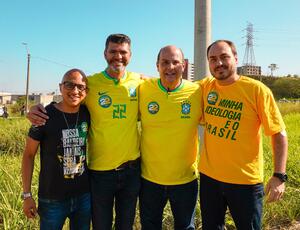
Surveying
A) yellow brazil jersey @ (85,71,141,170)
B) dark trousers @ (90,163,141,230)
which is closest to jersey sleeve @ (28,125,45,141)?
yellow brazil jersey @ (85,71,141,170)

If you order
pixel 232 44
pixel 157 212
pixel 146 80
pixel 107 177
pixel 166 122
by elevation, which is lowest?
pixel 157 212

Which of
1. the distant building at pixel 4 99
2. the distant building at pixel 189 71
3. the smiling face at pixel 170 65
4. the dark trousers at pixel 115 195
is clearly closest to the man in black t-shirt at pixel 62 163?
the dark trousers at pixel 115 195

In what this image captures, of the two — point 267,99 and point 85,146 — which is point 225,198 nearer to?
point 267,99

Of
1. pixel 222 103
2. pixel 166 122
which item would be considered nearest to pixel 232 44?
pixel 222 103

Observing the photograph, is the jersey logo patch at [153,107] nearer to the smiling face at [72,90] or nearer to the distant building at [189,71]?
the smiling face at [72,90]

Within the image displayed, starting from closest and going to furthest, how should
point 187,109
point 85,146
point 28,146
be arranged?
point 28,146
point 85,146
point 187,109

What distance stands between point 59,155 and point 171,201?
1.18 meters

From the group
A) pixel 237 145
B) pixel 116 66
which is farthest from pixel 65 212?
pixel 237 145

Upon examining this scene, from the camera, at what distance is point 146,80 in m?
3.57

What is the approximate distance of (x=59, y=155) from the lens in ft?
9.45

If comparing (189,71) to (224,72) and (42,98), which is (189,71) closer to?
(224,72)

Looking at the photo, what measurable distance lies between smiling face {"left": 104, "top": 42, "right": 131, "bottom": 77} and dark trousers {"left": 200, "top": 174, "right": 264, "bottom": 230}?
4.44 ft

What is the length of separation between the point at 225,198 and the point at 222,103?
2.93ft

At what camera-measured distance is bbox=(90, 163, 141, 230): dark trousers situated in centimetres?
314
